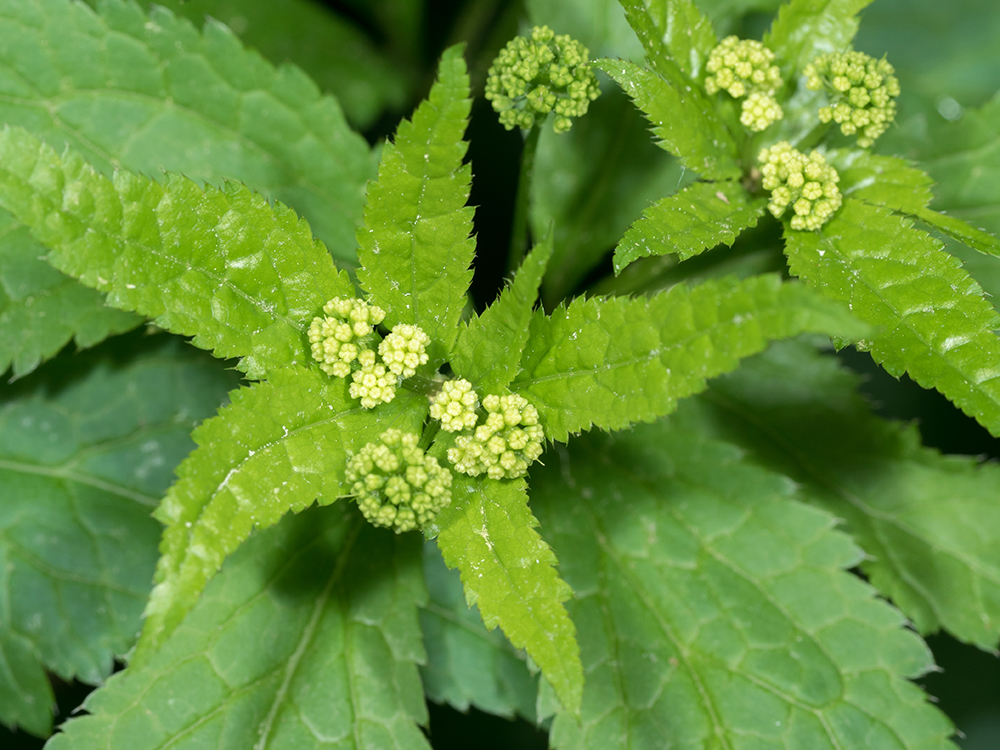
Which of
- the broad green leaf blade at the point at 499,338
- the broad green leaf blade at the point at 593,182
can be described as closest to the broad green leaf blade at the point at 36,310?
the broad green leaf blade at the point at 499,338

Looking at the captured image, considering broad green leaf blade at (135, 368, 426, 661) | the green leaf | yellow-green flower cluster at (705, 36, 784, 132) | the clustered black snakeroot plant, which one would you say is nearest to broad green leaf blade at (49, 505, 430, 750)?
the clustered black snakeroot plant

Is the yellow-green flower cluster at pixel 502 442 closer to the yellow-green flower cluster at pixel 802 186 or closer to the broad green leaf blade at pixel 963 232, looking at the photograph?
the yellow-green flower cluster at pixel 802 186

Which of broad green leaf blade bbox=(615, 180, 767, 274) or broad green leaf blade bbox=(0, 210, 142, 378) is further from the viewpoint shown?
→ broad green leaf blade bbox=(0, 210, 142, 378)

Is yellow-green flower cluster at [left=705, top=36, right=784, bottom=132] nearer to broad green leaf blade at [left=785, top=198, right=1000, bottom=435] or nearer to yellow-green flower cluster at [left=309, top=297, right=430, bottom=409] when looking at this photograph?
broad green leaf blade at [left=785, top=198, right=1000, bottom=435]

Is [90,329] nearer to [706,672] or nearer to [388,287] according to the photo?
[388,287]

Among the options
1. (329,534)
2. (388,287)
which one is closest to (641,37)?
(388,287)

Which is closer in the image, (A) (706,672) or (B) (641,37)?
(B) (641,37)
